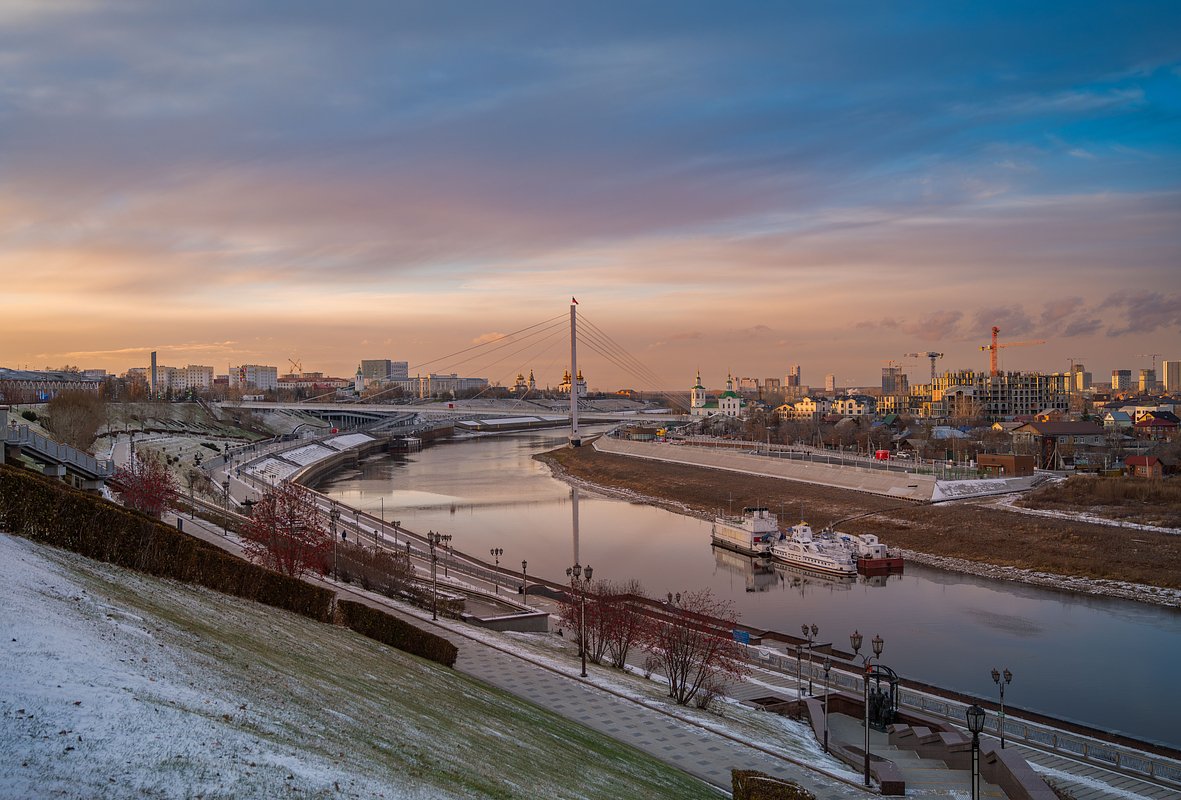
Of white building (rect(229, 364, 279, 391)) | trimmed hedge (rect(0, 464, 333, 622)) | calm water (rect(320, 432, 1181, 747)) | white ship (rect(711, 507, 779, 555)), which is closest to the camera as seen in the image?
trimmed hedge (rect(0, 464, 333, 622))

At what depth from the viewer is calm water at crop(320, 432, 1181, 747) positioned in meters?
12.4

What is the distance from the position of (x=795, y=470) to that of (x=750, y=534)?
43.2ft

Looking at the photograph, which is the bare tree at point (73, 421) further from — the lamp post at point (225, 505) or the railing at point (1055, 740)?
the railing at point (1055, 740)

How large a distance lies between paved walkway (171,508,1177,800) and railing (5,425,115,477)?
8.41 m

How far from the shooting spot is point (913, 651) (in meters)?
14.1

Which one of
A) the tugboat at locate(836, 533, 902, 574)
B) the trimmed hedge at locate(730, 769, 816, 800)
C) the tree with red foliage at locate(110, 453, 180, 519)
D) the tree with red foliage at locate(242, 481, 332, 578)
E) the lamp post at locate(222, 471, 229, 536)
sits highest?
the tree with red foliage at locate(110, 453, 180, 519)

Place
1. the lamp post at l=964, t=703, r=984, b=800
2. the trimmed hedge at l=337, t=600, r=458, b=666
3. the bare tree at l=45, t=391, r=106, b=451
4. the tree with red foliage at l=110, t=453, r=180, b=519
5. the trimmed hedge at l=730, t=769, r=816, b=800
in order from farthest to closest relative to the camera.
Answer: the bare tree at l=45, t=391, r=106, b=451 < the tree with red foliage at l=110, t=453, r=180, b=519 < the trimmed hedge at l=337, t=600, r=458, b=666 < the lamp post at l=964, t=703, r=984, b=800 < the trimmed hedge at l=730, t=769, r=816, b=800

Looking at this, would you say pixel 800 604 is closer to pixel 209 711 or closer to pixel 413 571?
pixel 413 571

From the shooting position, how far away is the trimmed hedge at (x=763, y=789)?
600 centimetres

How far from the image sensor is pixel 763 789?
6.09m

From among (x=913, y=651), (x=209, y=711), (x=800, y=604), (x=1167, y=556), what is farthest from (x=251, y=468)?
(x=209, y=711)

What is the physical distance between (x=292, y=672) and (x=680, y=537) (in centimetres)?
2046

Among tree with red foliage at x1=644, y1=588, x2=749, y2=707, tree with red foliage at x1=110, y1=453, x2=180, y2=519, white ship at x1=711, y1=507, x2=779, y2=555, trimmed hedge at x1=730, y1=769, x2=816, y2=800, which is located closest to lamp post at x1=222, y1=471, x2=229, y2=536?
tree with red foliage at x1=110, y1=453, x2=180, y2=519

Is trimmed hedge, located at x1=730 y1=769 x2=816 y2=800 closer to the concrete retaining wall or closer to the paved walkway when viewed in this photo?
the paved walkway
